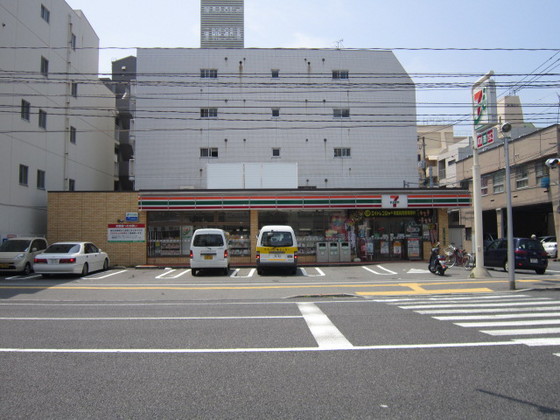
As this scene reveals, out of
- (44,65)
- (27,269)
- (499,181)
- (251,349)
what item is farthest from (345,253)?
(44,65)

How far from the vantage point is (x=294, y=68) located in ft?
125

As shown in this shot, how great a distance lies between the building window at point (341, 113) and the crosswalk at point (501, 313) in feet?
90.5

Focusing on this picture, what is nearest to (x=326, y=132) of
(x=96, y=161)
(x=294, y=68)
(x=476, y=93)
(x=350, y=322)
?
(x=294, y=68)

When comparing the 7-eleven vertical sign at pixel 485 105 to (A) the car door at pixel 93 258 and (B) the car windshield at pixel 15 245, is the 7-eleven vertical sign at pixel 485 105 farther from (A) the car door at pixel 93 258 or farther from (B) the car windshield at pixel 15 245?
(B) the car windshield at pixel 15 245

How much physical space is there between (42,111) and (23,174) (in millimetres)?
4177

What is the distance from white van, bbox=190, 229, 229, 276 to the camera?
18.2 m

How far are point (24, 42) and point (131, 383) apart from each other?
83.1 feet

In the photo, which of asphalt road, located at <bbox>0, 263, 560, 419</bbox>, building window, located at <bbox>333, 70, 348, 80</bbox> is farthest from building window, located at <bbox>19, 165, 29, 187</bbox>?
building window, located at <bbox>333, 70, 348, 80</bbox>

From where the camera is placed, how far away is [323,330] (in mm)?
7609

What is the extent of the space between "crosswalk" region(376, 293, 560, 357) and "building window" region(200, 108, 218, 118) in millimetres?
28761

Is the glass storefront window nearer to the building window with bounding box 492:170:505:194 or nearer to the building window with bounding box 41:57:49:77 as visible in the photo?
the building window with bounding box 41:57:49:77

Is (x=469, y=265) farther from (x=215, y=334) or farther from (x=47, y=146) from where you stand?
(x=47, y=146)

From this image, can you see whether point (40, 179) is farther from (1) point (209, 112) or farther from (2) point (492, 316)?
(2) point (492, 316)

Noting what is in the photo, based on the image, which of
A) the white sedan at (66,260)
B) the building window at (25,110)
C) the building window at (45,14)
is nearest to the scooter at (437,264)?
the white sedan at (66,260)
